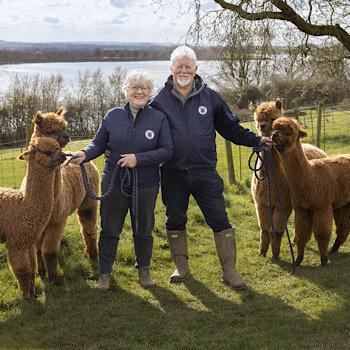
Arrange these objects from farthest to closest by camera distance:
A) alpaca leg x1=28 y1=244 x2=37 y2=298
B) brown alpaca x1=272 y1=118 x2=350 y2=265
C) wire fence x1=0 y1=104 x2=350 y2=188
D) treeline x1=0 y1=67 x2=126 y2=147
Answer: treeline x1=0 y1=67 x2=126 y2=147, wire fence x1=0 y1=104 x2=350 y2=188, brown alpaca x1=272 y1=118 x2=350 y2=265, alpaca leg x1=28 y1=244 x2=37 y2=298

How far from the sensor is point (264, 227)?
19.9 feet

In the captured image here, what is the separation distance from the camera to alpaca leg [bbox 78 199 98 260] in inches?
235

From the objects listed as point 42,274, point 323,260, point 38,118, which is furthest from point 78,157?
point 323,260

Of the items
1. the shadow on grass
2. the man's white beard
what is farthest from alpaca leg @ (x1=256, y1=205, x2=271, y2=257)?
the man's white beard

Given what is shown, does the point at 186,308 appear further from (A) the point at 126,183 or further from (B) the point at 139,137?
(B) the point at 139,137

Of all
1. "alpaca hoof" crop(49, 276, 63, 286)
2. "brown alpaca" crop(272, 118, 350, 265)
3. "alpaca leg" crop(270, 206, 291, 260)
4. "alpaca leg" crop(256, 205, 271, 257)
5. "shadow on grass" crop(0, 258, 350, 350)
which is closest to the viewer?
"shadow on grass" crop(0, 258, 350, 350)

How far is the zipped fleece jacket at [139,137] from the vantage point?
15.3 ft

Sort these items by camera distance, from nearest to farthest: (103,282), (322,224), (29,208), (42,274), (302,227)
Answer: (29,208) < (103,282) < (42,274) < (322,224) < (302,227)

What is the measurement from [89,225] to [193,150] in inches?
73.4

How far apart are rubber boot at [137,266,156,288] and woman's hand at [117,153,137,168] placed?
50.2 inches

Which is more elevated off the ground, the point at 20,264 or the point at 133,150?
the point at 133,150

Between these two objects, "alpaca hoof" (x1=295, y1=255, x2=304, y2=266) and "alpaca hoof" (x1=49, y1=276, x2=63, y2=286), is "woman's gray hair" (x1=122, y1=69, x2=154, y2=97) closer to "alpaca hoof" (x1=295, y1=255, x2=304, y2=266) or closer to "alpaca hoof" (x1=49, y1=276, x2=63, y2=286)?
"alpaca hoof" (x1=49, y1=276, x2=63, y2=286)

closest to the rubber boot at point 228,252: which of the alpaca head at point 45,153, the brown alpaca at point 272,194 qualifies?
the brown alpaca at point 272,194

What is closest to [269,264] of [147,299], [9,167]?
[147,299]
